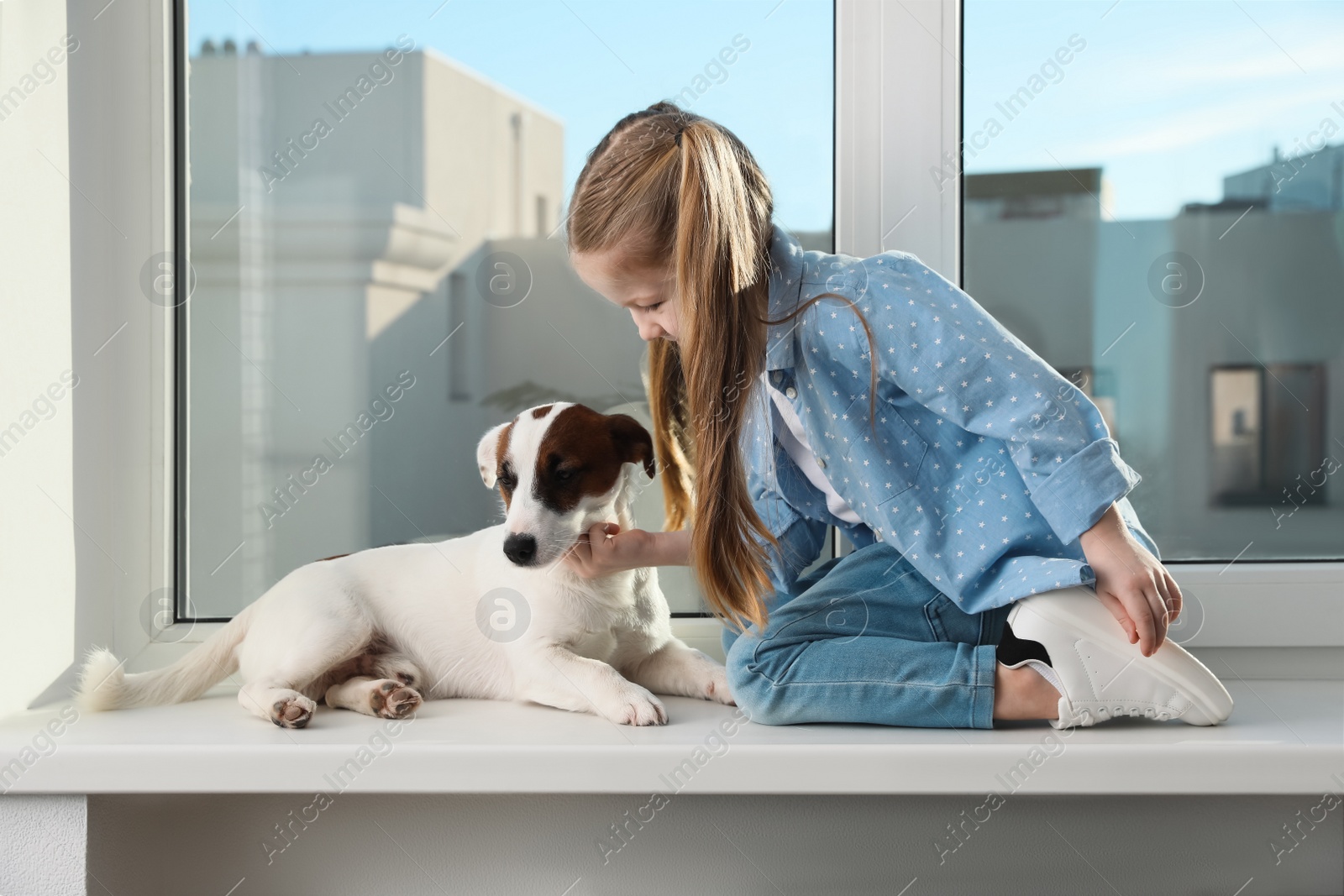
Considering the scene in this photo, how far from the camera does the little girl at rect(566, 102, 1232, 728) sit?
955mm

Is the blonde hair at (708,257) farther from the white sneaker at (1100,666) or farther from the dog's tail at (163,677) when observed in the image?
the dog's tail at (163,677)

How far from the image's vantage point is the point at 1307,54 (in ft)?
4.42

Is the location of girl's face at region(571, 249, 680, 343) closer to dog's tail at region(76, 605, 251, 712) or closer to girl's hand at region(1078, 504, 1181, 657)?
girl's hand at region(1078, 504, 1181, 657)

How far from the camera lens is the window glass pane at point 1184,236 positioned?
1.34 m

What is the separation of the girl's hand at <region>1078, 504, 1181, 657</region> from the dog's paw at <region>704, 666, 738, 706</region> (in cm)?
44

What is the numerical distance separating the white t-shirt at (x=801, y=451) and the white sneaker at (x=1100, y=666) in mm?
281

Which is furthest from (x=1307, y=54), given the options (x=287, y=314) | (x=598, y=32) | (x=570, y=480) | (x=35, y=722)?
(x=35, y=722)

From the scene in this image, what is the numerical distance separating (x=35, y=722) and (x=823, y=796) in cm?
95

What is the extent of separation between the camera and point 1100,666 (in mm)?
958

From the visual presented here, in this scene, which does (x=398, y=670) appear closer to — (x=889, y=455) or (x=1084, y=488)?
(x=889, y=455)

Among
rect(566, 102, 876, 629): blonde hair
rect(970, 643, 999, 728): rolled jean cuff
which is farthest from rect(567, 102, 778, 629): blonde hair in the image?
rect(970, 643, 999, 728): rolled jean cuff

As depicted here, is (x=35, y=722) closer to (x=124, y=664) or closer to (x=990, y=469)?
(x=124, y=664)

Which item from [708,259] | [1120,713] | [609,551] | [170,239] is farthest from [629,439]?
[170,239]

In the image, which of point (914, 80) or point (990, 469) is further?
point (914, 80)
